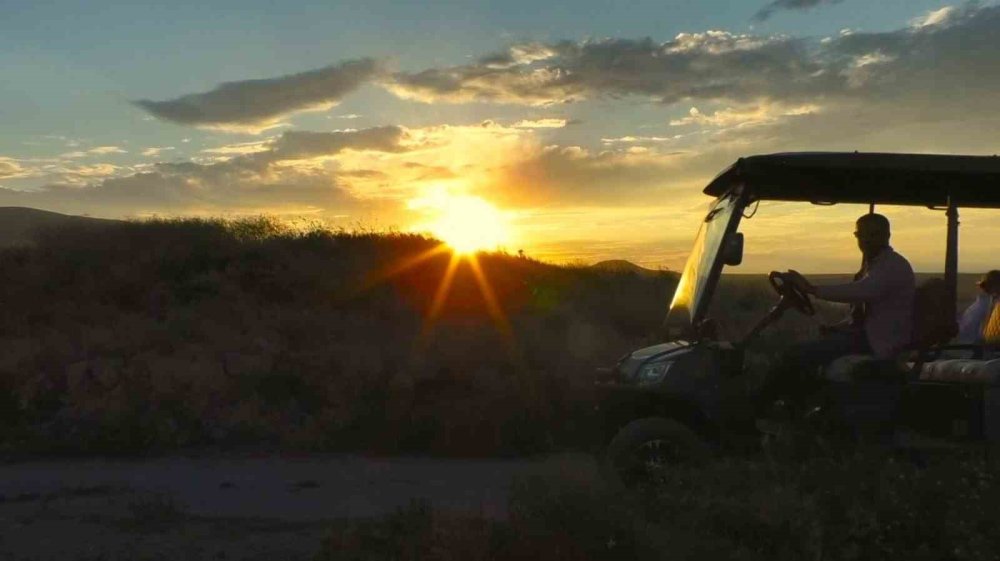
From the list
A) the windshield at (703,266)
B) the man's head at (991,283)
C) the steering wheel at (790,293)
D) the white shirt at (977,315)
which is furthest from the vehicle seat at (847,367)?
the man's head at (991,283)

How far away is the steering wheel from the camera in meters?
7.58

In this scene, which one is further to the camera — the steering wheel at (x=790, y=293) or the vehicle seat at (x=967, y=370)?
the steering wheel at (x=790, y=293)

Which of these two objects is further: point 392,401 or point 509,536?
point 392,401

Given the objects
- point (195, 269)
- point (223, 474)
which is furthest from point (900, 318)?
point (195, 269)

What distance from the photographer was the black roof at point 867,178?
6.99 meters

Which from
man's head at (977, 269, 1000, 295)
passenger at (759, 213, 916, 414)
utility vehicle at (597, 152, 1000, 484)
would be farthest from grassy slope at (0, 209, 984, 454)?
man's head at (977, 269, 1000, 295)

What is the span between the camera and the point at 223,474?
9695 mm

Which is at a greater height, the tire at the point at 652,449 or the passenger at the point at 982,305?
the passenger at the point at 982,305

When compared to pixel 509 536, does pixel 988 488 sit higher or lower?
higher

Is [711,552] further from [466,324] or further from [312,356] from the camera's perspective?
[466,324]

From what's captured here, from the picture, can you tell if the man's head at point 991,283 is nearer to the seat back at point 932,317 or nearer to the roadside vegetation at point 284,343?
the seat back at point 932,317

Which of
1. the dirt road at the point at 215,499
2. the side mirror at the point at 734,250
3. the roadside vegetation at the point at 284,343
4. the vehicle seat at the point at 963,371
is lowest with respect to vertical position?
the dirt road at the point at 215,499

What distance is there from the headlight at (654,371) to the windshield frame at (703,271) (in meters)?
0.34

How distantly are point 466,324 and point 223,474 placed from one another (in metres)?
9.32
